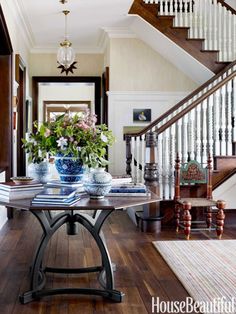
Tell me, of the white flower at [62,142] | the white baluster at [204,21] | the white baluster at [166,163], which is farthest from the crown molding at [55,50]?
the white flower at [62,142]

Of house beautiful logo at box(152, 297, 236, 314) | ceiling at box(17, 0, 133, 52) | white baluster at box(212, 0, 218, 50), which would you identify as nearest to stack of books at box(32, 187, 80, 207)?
house beautiful logo at box(152, 297, 236, 314)

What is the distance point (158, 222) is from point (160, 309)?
2329 millimetres

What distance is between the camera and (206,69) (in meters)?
7.20

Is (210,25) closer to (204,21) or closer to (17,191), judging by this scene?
(204,21)

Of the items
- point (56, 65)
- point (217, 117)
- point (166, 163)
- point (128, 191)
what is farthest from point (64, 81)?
point (128, 191)

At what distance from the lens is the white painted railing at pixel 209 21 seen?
7.05 meters

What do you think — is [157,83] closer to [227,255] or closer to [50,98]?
[227,255]

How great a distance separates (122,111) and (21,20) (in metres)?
2.26

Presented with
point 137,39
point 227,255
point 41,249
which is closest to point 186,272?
point 227,255

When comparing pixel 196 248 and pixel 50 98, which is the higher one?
pixel 50 98

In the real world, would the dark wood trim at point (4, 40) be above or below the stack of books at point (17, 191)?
above

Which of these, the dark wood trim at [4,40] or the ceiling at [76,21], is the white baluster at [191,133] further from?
the dark wood trim at [4,40]

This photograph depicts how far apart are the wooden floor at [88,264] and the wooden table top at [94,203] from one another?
687mm

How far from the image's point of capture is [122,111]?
7680 millimetres
